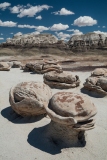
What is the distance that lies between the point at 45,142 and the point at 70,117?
1.21m

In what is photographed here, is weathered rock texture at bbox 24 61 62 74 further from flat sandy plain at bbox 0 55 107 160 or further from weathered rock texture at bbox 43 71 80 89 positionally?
flat sandy plain at bbox 0 55 107 160

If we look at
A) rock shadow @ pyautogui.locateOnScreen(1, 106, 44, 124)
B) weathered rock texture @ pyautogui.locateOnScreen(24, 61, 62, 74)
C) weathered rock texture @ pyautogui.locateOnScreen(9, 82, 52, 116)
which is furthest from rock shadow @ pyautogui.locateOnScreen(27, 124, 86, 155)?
weathered rock texture @ pyautogui.locateOnScreen(24, 61, 62, 74)

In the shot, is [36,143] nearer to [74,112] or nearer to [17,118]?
[74,112]

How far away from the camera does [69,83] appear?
37.2 feet

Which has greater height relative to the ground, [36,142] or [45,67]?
[45,67]

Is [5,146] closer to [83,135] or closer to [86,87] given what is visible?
[83,135]

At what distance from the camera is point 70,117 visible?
4.93 metres

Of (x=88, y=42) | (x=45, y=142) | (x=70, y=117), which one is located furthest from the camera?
(x=88, y=42)

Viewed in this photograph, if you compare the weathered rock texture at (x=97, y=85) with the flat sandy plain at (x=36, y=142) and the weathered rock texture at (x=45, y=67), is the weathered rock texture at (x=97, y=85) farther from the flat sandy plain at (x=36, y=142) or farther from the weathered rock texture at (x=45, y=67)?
the weathered rock texture at (x=45, y=67)

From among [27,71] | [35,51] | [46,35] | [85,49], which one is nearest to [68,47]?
[85,49]

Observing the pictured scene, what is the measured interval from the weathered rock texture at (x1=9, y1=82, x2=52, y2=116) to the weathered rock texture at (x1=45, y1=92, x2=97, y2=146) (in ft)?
3.54

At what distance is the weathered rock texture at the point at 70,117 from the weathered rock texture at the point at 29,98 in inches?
42.5

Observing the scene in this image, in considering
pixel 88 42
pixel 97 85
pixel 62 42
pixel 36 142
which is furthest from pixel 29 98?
pixel 88 42

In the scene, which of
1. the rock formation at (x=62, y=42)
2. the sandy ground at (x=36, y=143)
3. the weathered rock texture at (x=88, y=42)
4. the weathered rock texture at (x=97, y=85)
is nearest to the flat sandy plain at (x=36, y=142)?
the sandy ground at (x=36, y=143)
